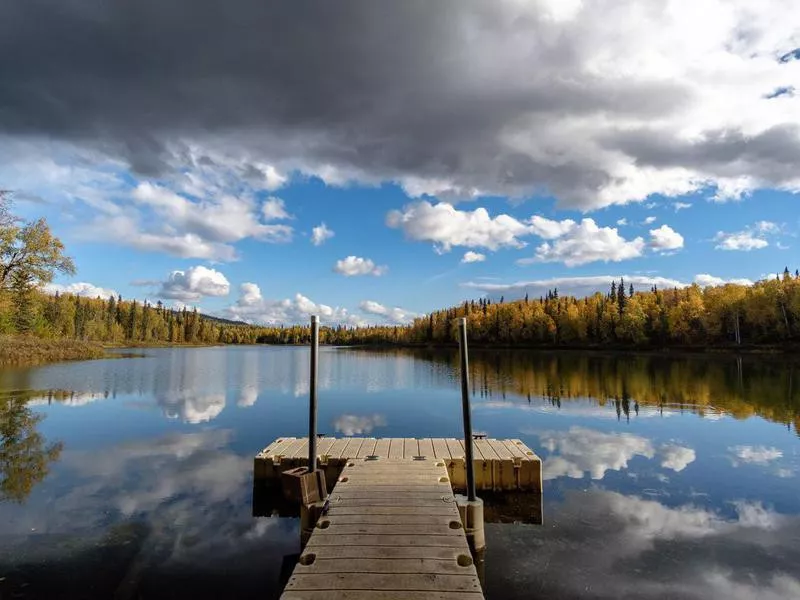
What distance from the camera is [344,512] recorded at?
8836 mm

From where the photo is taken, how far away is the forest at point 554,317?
43.9m

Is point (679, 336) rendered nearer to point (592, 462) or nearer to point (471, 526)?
point (592, 462)

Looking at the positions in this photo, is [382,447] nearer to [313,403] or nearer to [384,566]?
[313,403]

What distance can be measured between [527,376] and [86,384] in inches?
1566

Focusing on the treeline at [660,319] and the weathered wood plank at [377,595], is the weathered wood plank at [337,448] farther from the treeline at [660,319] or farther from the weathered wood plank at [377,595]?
the treeline at [660,319]

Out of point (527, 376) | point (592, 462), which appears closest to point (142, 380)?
point (527, 376)

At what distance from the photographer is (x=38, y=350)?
58.4m

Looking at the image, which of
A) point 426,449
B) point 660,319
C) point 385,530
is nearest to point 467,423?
point 385,530

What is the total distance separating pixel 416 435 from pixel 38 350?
58.1 m

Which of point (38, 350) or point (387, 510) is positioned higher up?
point (38, 350)

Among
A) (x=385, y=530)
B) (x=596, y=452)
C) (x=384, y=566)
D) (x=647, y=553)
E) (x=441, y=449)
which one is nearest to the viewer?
(x=384, y=566)

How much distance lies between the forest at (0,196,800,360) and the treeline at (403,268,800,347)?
0.75 feet

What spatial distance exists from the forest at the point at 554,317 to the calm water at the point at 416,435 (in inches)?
724

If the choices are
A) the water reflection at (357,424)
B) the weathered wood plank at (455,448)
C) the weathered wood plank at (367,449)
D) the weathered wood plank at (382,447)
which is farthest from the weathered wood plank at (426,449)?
the water reflection at (357,424)
